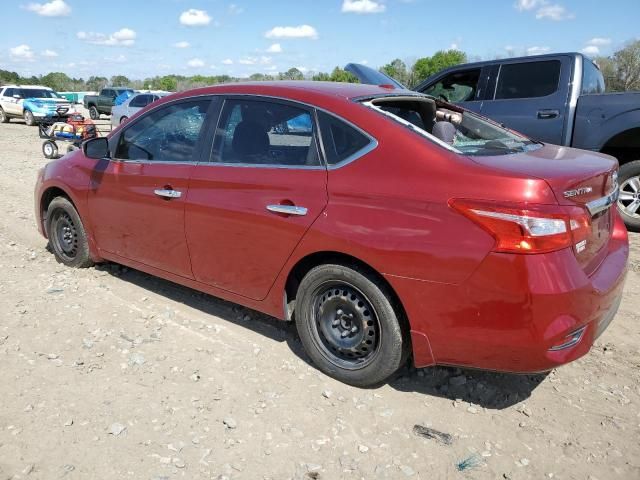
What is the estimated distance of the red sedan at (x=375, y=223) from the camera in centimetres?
254

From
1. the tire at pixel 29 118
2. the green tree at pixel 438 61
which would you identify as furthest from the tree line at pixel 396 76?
the tire at pixel 29 118

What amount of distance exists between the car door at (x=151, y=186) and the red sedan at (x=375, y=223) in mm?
15

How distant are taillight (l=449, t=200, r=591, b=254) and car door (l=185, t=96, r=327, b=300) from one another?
3.03 feet

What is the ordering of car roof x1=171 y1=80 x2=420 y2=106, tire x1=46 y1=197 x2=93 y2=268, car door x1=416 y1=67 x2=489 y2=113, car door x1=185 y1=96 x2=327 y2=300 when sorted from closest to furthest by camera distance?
car door x1=185 y1=96 x2=327 y2=300, car roof x1=171 y1=80 x2=420 y2=106, tire x1=46 y1=197 x2=93 y2=268, car door x1=416 y1=67 x2=489 y2=113

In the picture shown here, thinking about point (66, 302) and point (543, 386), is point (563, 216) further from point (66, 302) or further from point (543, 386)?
point (66, 302)

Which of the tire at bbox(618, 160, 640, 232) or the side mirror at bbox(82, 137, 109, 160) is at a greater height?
the side mirror at bbox(82, 137, 109, 160)

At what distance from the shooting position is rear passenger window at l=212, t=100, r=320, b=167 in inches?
129

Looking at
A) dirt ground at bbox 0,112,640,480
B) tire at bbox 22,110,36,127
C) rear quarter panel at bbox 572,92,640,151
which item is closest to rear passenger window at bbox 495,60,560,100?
rear quarter panel at bbox 572,92,640,151

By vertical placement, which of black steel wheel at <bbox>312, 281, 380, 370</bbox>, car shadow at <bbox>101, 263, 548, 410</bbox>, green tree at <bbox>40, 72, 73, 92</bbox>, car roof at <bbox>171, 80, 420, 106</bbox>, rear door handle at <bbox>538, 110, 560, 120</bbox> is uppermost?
green tree at <bbox>40, 72, 73, 92</bbox>

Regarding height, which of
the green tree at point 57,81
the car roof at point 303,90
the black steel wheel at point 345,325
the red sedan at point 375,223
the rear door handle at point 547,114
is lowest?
the black steel wheel at point 345,325

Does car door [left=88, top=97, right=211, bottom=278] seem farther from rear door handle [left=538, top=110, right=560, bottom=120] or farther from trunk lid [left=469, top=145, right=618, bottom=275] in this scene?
rear door handle [left=538, top=110, right=560, bottom=120]

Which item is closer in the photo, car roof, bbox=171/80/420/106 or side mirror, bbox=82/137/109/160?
car roof, bbox=171/80/420/106

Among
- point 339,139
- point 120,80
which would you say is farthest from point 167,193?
point 120,80

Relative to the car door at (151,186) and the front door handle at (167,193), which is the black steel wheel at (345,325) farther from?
the front door handle at (167,193)
